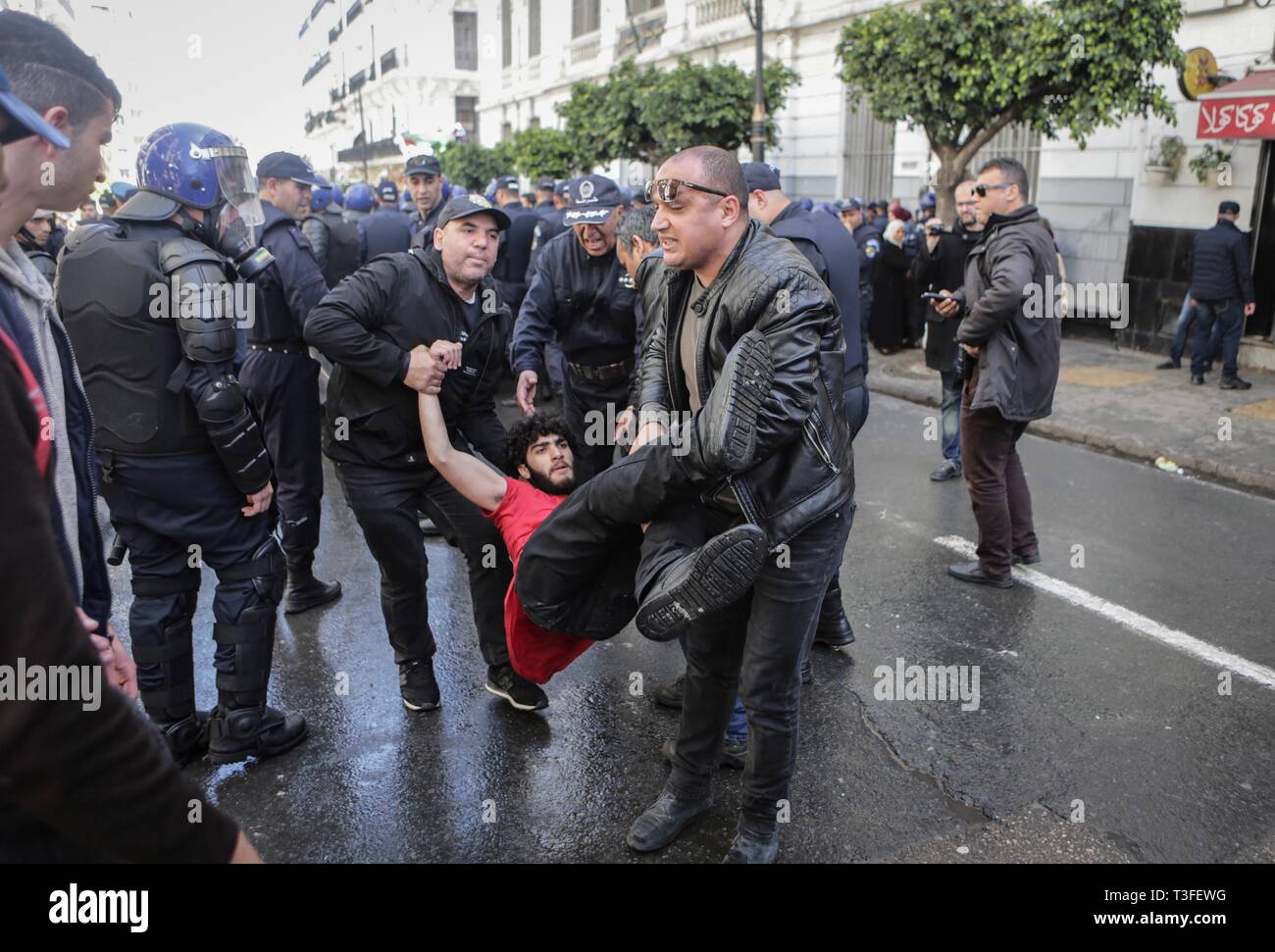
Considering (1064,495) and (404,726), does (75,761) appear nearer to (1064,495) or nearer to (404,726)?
(404,726)

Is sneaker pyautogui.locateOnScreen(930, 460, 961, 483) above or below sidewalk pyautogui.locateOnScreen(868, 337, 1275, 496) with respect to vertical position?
below

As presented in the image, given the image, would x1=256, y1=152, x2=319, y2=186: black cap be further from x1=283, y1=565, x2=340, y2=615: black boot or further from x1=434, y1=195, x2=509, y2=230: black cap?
x1=434, y1=195, x2=509, y2=230: black cap

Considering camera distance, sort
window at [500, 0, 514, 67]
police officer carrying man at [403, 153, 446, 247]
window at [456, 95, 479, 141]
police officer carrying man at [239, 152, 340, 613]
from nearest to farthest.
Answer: police officer carrying man at [239, 152, 340, 613], police officer carrying man at [403, 153, 446, 247], window at [500, 0, 514, 67], window at [456, 95, 479, 141]

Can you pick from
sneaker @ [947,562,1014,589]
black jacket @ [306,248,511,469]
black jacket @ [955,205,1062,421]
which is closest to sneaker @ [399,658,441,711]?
black jacket @ [306,248,511,469]

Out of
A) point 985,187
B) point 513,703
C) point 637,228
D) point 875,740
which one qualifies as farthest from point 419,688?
point 985,187

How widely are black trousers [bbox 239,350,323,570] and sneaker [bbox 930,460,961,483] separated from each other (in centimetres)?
434

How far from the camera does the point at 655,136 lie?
17.0m

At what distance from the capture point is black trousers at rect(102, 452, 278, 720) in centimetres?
334

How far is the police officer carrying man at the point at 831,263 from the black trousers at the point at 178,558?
2.19 m

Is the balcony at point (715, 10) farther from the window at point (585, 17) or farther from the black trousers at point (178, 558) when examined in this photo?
the black trousers at point (178, 558)

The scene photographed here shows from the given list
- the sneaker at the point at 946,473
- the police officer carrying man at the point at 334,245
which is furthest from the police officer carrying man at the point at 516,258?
the sneaker at the point at 946,473

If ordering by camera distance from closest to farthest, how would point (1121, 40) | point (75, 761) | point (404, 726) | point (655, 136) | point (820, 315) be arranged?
point (75, 761), point (820, 315), point (404, 726), point (1121, 40), point (655, 136)
